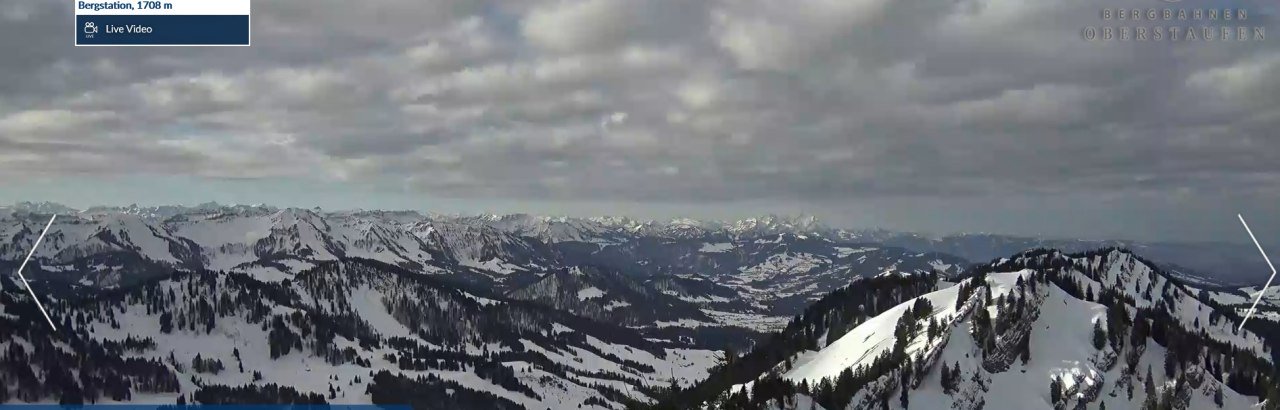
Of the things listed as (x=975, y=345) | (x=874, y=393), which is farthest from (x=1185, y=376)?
(x=874, y=393)

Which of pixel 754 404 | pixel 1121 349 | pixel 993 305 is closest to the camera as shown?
pixel 754 404

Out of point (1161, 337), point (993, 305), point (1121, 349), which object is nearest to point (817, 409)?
point (993, 305)

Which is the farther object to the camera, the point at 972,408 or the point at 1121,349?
the point at 1121,349

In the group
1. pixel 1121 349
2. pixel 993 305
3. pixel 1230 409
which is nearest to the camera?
pixel 1230 409

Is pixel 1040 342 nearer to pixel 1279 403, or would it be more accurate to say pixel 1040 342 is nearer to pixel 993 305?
pixel 993 305

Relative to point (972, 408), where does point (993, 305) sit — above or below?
above

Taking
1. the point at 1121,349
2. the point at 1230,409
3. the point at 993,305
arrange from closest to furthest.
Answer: the point at 1230,409, the point at 1121,349, the point at 993,305

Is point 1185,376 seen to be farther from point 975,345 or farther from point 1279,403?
point 975,345

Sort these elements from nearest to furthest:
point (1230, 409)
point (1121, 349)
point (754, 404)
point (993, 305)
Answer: point (754, 404) < point (1230, 409) < point (1121, 349) < point (993, 305)

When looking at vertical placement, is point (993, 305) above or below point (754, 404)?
above
